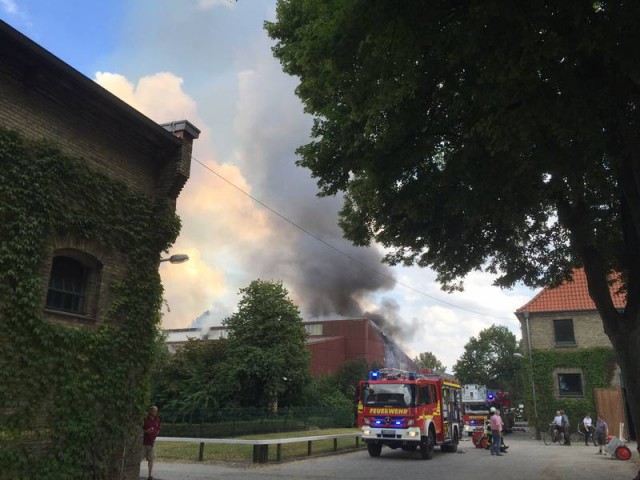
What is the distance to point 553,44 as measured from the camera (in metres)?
6.43

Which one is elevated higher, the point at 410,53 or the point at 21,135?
the point at 410,53

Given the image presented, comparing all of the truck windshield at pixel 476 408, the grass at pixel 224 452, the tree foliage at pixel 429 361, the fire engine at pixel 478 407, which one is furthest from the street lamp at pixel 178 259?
the tree foliage at pixel 429 361

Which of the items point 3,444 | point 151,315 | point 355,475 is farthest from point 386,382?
point 3,444

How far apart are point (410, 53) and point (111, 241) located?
6.07 m

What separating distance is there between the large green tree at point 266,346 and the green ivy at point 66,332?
20893mm

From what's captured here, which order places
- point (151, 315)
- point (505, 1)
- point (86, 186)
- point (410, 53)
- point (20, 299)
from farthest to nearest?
point (151, 315) < point (86, 186) < point (20, 299) < point (410, 53) < point (505, 1)

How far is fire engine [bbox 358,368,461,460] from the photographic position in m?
16.2

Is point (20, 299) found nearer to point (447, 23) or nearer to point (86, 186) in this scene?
point (86, 186)

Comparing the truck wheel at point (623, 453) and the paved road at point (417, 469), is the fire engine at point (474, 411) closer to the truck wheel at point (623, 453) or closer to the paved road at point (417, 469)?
the truck wheel at point (623, 453)

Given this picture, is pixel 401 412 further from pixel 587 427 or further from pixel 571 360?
pixel 571 360

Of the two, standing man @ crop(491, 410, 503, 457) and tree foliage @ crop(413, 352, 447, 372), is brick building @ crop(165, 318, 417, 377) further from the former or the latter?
tree foliage @ crop(413, 352, 447, 372)

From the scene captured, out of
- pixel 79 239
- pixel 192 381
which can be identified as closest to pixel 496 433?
pixel 79 239

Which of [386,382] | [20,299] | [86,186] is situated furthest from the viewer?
[386,382]

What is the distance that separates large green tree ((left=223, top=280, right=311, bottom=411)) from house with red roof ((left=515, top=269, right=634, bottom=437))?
13636 mm
